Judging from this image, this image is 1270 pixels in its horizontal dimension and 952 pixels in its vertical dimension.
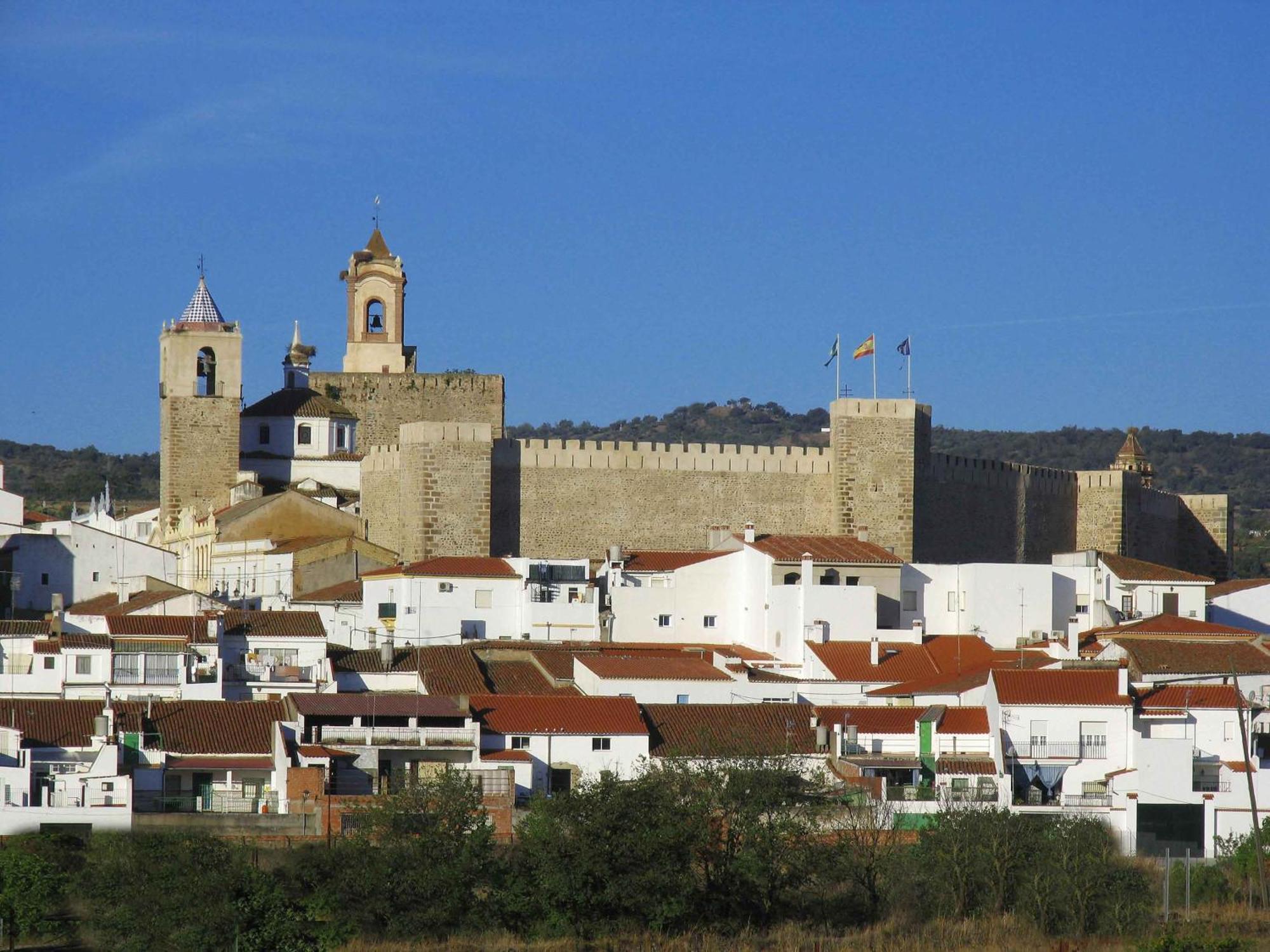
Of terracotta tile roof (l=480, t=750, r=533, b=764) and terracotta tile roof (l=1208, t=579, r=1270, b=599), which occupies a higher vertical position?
terracotta tile roof (l=1208, t=579, r=1270, b=599)

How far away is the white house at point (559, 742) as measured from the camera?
31781 millimetres

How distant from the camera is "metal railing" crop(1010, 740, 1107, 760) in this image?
32938 mm

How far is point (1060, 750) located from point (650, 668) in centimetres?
609

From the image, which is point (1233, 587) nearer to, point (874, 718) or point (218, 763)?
point (874, 718)

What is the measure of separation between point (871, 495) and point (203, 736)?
14.7 m

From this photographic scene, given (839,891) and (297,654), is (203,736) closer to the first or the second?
(297,654)

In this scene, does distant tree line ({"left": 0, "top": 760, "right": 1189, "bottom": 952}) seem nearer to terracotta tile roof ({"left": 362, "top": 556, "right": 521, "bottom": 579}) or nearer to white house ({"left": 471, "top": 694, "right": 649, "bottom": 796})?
white house ({"left": 471, "top": 694, "right": 649, "bottom": 796})

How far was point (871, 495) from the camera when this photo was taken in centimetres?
4244

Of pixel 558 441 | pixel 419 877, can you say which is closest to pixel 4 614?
pixel 558 441

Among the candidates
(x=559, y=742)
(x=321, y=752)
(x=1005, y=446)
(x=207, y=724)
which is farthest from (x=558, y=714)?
(x=1005, y=446)

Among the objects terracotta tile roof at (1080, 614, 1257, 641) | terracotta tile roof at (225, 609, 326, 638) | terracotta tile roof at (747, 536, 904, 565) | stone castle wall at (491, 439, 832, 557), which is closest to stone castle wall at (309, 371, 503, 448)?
stone castle wall at (491, 439, 832, 557)

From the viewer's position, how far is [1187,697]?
34000mm

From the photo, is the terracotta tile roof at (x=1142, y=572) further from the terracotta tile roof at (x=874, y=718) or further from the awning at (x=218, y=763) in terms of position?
the awning at (x=218, y=763)

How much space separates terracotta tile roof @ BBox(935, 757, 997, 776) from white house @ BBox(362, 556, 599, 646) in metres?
8.59
